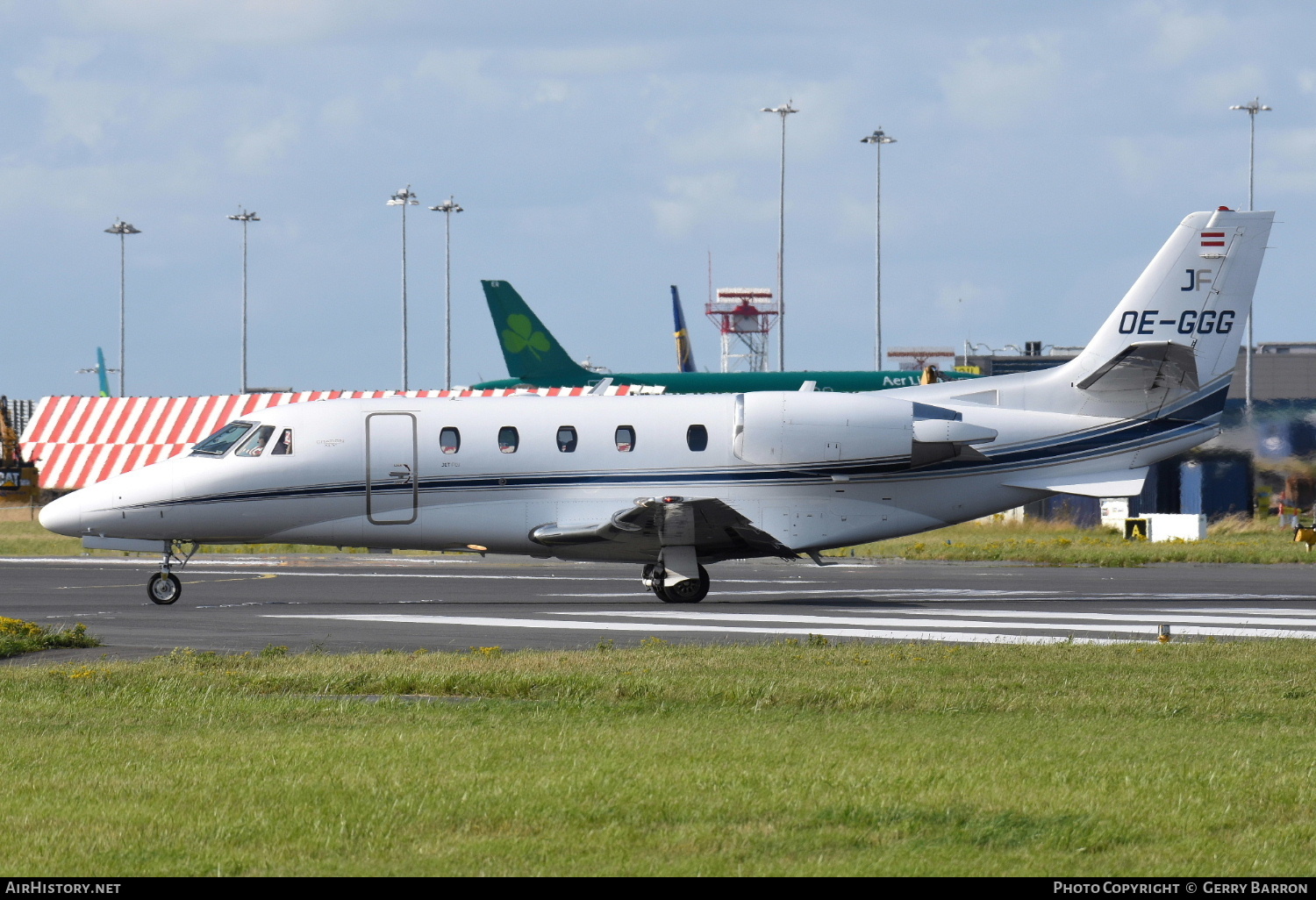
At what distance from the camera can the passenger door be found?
2236cm

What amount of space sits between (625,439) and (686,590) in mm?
2395

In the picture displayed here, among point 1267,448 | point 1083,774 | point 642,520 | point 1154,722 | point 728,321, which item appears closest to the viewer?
point 1083,774

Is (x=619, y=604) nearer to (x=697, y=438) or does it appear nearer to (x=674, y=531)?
(x=674, y=531)

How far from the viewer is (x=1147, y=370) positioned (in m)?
22.5

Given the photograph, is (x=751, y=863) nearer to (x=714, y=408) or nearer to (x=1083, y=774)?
(x=1083, y=774)

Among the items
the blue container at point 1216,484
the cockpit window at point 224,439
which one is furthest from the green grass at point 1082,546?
the cockpit window at point 224,439

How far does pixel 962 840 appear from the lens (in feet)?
22.8

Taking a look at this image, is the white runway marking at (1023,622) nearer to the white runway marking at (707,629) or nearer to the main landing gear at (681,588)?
the white runway marking at (707,629)

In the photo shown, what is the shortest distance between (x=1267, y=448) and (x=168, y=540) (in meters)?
28.7

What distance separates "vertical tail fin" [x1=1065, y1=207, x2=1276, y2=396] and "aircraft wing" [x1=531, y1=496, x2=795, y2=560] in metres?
5.65

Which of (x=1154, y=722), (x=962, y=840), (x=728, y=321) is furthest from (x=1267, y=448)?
(x=728, y=321)

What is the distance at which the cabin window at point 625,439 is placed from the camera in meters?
22.3
